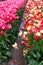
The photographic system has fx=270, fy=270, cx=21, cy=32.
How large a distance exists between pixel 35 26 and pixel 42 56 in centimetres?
65

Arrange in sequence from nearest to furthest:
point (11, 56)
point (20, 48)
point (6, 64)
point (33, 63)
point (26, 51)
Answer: point (33, 63) < point (26, 51) < point (6, 64) < point (11, 56) < point (20, 48)

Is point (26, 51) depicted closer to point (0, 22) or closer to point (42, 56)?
point (42, 56)

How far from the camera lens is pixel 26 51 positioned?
191 inches

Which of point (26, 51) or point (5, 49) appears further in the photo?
point (5, 49)

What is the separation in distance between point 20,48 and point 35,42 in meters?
1.74

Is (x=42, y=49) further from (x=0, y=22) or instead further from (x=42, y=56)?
(x=0, y=22)

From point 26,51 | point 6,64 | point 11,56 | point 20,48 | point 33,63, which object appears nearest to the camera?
point 33,63

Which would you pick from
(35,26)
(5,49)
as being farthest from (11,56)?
(35,26)

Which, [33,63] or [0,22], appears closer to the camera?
[33,63]

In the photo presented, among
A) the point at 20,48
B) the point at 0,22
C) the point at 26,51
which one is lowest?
the point at 20,48

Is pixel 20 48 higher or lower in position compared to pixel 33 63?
lower

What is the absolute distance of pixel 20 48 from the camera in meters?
6.21

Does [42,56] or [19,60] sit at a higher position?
[42,56]

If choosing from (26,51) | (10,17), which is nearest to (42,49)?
(26,51)
